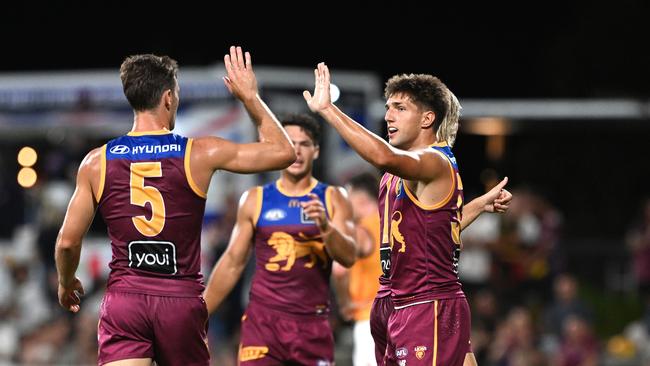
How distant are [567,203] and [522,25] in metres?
7.03

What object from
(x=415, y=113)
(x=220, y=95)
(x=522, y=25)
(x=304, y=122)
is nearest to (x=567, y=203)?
(x=522, y=25)

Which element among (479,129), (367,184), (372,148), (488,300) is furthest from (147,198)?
(479,129)

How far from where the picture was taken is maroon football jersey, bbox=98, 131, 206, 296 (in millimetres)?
6660

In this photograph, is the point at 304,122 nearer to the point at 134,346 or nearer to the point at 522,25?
the point at 134,346

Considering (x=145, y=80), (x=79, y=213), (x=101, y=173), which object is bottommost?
(x=79, y=213)

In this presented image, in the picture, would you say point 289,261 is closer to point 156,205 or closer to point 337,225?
point 337,225

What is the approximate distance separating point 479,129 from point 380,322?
11.8 m

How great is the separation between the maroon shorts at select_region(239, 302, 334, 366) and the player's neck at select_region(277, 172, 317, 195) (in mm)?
865

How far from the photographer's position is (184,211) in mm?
6699

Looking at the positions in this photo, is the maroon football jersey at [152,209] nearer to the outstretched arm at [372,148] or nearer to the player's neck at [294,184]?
the outstretched arm at [372,148]

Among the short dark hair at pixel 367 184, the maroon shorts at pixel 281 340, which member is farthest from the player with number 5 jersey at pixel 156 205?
the short dark hair at pixel 367 184

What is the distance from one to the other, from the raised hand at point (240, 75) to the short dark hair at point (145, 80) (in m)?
0.37

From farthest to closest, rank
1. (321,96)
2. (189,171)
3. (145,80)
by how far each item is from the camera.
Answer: (145,80) < (189,171) < (321,96)

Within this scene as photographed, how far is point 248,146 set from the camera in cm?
668
